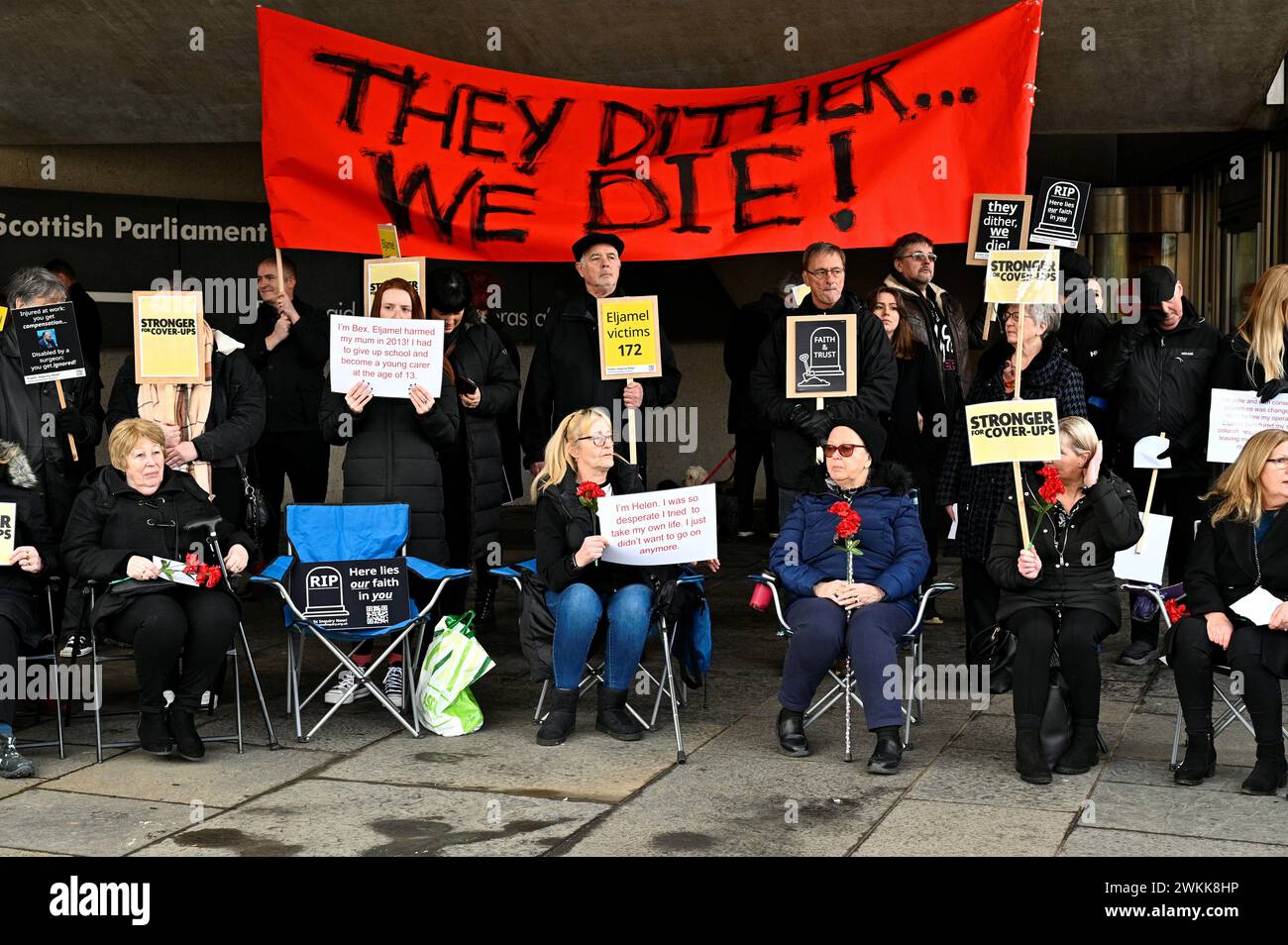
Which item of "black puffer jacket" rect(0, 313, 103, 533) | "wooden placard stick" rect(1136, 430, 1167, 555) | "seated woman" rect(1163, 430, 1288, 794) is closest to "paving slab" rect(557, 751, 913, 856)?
"seated woman" rect(1163, 430, 1288, 794)

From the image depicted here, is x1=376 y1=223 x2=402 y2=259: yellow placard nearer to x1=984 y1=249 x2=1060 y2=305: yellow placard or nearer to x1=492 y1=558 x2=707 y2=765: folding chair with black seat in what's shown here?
x1=492 y1=558 x2=707 y2=765: folding chair with black seat

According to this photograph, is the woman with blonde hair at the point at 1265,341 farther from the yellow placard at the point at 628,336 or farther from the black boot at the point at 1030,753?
the yellow placard at the point at 628,336

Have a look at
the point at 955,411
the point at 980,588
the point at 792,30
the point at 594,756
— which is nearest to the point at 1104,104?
the point at 792,30

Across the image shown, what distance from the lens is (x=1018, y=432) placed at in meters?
5.80

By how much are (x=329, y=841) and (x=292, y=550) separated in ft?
6.41

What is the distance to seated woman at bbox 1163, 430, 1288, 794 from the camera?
17.8 ft

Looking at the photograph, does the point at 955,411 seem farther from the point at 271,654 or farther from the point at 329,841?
the point at 329,841

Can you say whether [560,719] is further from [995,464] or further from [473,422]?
[995,464]

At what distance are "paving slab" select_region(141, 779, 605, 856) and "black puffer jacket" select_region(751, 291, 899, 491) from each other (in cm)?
248

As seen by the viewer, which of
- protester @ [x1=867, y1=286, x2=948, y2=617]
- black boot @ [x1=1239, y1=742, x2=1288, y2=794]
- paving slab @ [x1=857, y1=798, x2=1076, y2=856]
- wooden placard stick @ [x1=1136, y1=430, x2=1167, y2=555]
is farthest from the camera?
protester @ [x1=867, y1=286, x2=948, y2=617]

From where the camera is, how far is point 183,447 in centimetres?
678

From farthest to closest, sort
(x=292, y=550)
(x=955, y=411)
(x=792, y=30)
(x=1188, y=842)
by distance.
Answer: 1. (x=792, y=30)
2. (x=955, y=411)
3. (x=292, y=550)
4. (x=1188, y=842)

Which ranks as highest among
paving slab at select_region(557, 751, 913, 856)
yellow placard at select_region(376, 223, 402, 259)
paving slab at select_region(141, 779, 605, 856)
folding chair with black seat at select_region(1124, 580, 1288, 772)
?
yellow placard at select_region(376, 223, 402, 259)

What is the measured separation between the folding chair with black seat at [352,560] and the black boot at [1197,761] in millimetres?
3003
